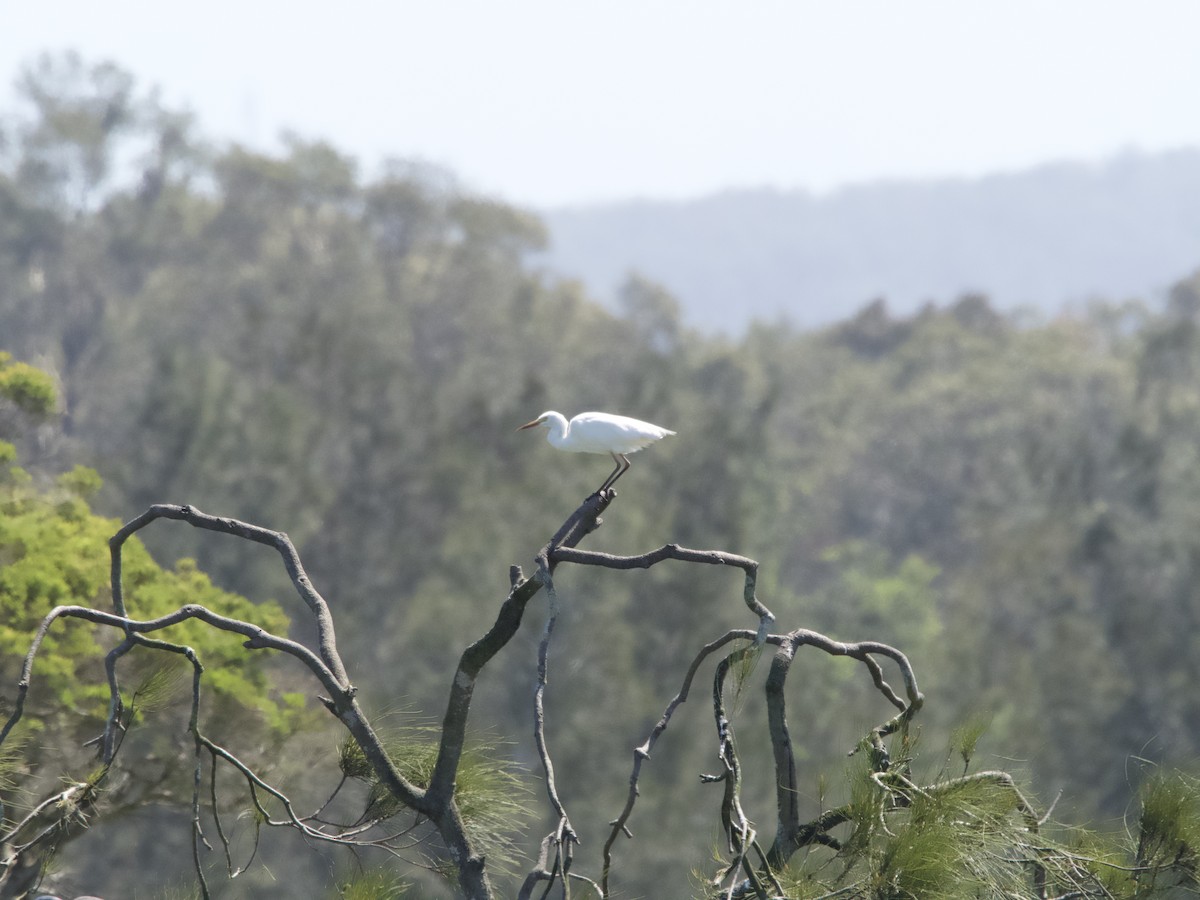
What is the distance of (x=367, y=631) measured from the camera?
57.7 feet

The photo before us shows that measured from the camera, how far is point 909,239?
16262 centimetres

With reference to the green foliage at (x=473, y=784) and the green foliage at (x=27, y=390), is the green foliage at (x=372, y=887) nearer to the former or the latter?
the green foliage at (x=473, y=784)

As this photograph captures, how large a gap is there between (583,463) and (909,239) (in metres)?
150

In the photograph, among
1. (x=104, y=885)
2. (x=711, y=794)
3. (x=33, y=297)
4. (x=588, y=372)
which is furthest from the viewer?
(x=33, y=297)

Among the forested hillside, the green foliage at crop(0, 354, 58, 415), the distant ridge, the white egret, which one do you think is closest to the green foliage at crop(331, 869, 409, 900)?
the white egret

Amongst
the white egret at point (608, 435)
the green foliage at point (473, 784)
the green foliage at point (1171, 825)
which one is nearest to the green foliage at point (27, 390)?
the white egret at point (608, 435)

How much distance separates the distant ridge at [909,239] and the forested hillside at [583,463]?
3867 inches

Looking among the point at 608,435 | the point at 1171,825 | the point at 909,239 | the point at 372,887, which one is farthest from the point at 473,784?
the point at 909,239

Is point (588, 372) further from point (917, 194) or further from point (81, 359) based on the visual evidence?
point (917, 194)

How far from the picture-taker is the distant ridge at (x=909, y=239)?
141m

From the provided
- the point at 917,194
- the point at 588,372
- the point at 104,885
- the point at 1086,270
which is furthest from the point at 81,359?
the point at 917,194

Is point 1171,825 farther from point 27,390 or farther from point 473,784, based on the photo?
point 27,390

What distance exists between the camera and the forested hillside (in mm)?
16094

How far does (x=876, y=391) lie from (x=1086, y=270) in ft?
381
